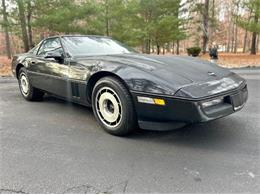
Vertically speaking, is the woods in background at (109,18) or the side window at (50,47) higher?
the woods in background at (109,18)

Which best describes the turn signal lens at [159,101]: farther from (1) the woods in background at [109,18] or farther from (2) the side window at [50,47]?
(1) the woods in background at [109,18]

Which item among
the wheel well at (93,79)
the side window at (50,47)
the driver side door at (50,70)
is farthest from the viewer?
the side window at (50,47)

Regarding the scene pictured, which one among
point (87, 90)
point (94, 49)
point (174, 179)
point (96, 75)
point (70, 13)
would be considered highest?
point (70, 13)

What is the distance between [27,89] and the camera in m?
5.05

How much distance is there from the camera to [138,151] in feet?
9.09

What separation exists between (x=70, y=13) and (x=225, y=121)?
1182 cm

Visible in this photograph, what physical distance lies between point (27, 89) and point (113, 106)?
2.62 metres

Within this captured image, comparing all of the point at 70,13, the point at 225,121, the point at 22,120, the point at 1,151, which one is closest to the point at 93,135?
the point at 1,151

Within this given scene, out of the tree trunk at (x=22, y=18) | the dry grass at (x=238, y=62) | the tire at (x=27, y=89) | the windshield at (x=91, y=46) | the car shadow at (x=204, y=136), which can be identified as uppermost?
the tree trunk at (x=22, y=18)

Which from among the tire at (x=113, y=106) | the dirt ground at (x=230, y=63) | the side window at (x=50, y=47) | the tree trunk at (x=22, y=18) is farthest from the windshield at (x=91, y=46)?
the tree trunk at (x=22, y=18)

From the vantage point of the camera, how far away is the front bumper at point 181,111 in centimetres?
259

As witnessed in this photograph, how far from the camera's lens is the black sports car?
8.74 feet

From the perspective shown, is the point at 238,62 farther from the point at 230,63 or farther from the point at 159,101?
the point at 159,101

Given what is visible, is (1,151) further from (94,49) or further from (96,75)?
(94,49)
